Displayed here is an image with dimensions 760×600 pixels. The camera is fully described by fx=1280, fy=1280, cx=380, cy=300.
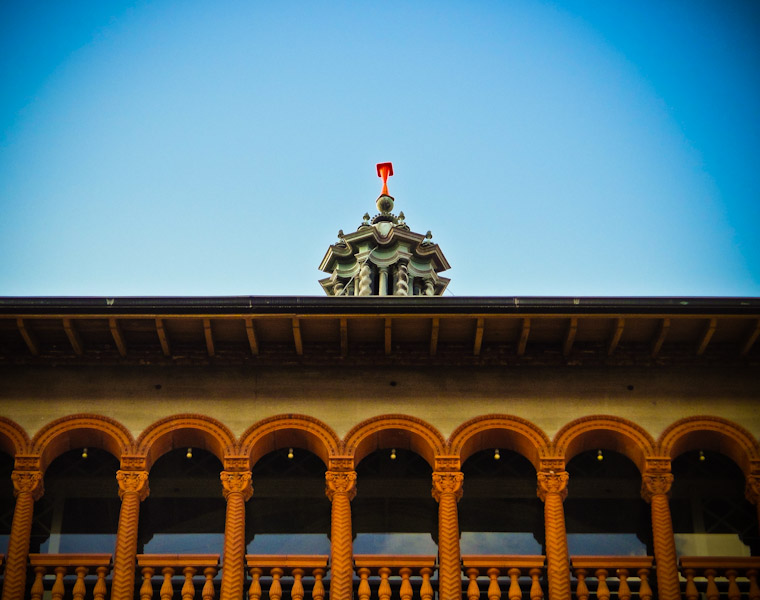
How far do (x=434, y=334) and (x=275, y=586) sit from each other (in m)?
4.60

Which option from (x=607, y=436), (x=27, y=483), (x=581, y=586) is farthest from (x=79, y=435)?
(x=607, y=436)

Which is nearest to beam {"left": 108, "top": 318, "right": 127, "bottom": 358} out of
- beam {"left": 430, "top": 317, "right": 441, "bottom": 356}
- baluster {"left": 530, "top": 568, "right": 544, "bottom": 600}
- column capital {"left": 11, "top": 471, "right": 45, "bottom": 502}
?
column capital {"left": 11, "top": 471, "right": 45, "bottom": 502}

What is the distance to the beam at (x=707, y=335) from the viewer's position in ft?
64.8

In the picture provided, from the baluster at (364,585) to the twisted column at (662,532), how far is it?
414cm

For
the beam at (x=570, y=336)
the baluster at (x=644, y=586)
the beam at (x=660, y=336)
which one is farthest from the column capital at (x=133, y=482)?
the beam at (x=660, y=336)

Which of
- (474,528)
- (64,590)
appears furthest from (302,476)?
(64,590)

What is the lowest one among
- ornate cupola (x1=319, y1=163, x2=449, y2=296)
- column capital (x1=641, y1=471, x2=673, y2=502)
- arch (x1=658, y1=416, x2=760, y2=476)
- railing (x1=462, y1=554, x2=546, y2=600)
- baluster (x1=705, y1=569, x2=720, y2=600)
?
baluster (x1=705, y1=569, x2=720, y2=600)

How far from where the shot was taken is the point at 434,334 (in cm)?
1995

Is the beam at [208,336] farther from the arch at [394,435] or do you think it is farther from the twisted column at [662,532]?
the twisted column at [662,532]

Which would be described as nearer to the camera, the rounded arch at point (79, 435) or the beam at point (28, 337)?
the rounded arch at point (79, 435)

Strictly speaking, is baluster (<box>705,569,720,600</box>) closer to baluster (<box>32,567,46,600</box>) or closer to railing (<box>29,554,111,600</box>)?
railing (<box>29,554,111,600</box>)

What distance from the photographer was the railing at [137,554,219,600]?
1814cm

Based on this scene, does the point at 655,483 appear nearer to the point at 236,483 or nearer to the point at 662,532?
the point at 662,532

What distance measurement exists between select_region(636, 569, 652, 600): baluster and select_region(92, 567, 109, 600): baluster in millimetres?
7592
